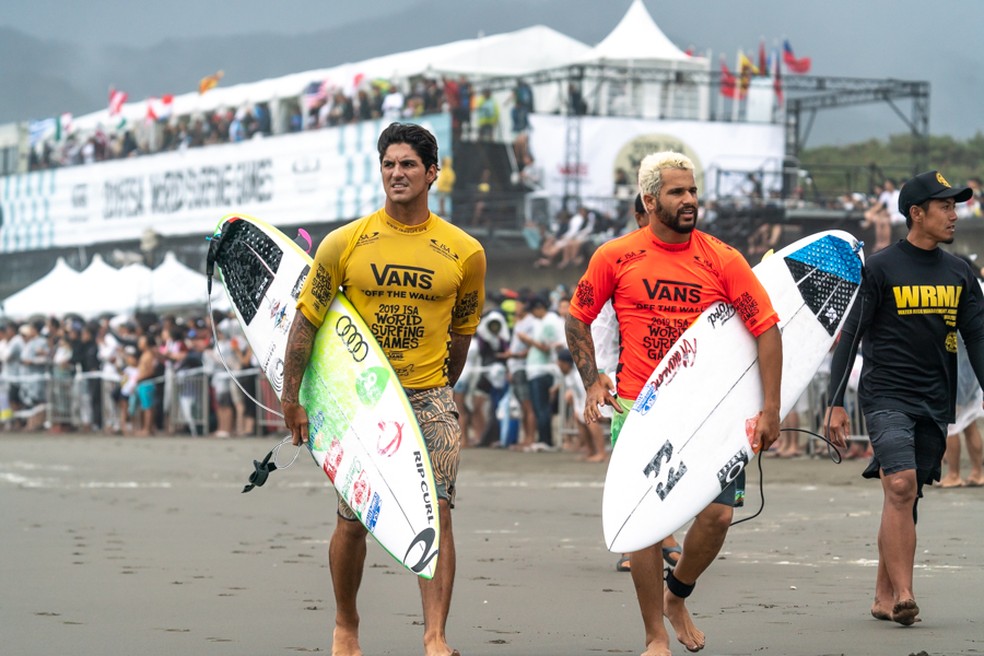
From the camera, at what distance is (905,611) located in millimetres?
6746

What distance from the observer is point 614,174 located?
127ft

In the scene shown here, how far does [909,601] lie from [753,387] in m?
1.12

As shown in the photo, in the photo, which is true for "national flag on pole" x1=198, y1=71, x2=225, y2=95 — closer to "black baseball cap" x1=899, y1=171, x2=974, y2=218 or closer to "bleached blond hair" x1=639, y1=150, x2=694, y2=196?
"black baseball cap" x1=899, y1=171, x2=974, y2=218

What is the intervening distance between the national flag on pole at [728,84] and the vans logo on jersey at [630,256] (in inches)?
1365

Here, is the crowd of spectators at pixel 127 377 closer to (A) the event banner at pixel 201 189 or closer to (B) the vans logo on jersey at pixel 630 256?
(A) the event banner at pixel 201 189

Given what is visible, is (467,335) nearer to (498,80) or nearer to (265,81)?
(498,80)

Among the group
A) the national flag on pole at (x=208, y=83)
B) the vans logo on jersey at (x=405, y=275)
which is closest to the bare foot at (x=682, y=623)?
the vans logo on jersey at (x=405, y=275)

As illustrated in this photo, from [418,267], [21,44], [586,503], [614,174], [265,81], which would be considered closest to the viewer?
[418,267]

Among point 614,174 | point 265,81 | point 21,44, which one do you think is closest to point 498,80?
point 614,174

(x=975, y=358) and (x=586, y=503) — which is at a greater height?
(x=975, y=358)

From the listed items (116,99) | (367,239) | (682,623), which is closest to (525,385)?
(682,623)

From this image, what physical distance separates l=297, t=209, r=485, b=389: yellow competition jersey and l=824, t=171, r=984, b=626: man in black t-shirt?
1855mm

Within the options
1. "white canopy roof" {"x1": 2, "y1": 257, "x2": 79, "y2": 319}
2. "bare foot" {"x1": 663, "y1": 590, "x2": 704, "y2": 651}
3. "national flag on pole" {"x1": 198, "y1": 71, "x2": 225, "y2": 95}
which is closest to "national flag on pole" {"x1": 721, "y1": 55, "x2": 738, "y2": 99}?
"white canopy roof" {"x1": 2, "y1": 257, "x2": 79, "y2": 319}

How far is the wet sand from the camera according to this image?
6691 mm
